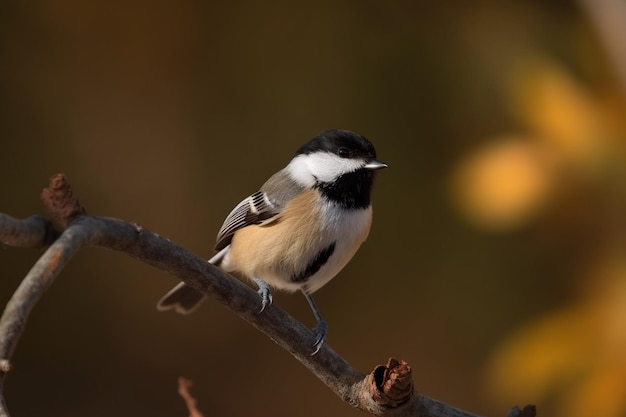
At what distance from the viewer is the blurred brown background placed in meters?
1.82

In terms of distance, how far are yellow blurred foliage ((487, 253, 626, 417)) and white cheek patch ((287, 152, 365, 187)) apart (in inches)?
33.0

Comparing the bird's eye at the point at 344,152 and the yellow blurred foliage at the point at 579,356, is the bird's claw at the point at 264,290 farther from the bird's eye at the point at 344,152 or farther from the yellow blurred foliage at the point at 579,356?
the yellow blurred foliage at the point at 579,356

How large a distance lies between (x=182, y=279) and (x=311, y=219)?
39 cm

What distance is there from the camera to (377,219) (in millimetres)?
2049

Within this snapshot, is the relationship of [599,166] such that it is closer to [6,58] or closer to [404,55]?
[404,55]

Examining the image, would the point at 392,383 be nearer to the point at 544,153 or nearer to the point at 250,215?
the point at 250,215

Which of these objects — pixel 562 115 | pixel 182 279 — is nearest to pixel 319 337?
pixel 182 279

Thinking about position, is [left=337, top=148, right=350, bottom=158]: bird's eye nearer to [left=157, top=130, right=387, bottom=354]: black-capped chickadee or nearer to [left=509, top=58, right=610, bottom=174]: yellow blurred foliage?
[left=157, top=130, right=387, bottom=354]: black-capped chickadee

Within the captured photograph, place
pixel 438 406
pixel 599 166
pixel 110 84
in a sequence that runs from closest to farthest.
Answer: pixel 438 406 → pixel 599 166 → pixel 110 84

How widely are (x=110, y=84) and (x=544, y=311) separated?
1244 mm

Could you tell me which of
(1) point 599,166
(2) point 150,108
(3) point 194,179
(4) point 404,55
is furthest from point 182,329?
(1) point 599,166

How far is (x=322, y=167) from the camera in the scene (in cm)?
122

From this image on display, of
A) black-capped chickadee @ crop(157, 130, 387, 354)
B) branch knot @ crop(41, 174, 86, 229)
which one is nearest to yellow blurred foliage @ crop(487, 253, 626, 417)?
black-capped chickadee @ crop(157, 130, 387, 354)

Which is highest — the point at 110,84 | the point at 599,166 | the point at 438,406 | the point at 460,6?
the point at 460,6
